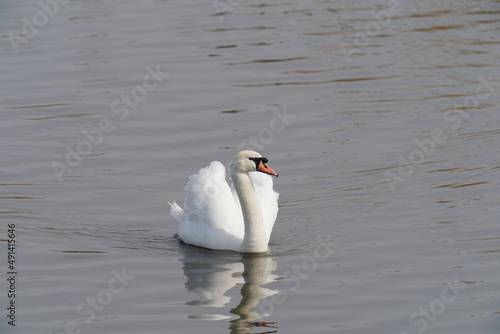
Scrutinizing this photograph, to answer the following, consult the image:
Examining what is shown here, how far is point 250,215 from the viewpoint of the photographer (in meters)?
12.7

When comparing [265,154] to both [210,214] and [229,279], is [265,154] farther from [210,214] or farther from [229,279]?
[229,279]

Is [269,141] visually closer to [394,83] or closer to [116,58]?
[394,83]

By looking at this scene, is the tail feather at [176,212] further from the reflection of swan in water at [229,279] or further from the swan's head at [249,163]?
the swan's head at [249,163]

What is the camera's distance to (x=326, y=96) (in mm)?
19203

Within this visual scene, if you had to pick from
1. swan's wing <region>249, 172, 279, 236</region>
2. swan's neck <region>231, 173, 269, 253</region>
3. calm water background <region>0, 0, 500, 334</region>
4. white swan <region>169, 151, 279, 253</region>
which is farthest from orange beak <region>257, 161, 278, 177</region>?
calm water background <region>0, 0, 500, 334</region>

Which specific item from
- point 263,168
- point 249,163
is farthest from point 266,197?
point 263,168

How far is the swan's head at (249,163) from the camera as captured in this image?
12.4 m

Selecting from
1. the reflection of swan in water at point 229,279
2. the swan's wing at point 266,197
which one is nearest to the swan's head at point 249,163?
the swan's wing at point 266,197

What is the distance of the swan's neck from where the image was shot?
41.4 ft

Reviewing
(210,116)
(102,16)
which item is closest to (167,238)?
(210,116)

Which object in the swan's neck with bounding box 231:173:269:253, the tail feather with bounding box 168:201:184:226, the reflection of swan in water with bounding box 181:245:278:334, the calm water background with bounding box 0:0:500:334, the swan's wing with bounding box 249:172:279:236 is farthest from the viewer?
the tail feather with bounding box 168:201:184:226

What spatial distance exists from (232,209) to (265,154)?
3188 mm

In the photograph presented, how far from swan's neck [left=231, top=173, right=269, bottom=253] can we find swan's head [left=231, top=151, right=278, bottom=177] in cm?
9

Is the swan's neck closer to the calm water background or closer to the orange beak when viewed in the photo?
the calm water background
